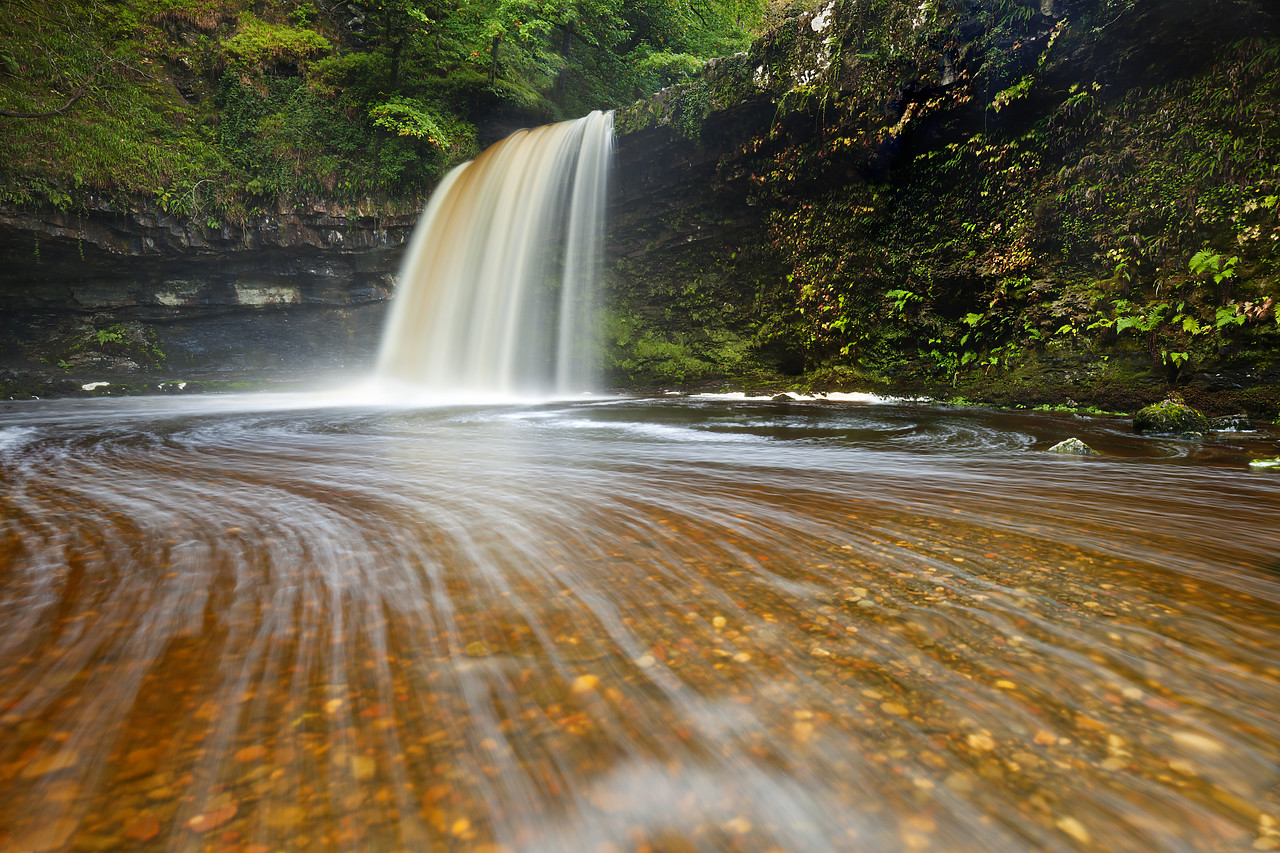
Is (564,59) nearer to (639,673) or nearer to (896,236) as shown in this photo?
(896,236)

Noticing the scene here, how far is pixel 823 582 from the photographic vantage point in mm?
1711

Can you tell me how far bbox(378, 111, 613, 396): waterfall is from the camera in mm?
12227

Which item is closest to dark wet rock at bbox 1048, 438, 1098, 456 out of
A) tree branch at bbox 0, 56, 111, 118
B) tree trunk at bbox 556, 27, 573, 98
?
tree branch at bbox 0, 56, 111, 118

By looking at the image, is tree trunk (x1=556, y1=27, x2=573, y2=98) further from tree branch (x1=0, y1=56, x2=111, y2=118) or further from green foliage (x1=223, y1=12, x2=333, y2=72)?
tree branch (x1=0, y1=56, x2=111, y2=118)

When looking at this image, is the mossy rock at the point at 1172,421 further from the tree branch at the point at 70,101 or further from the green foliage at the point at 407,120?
the tree branch at the point at 70,101

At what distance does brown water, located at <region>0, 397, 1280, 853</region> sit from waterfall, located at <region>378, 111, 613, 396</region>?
10103mm

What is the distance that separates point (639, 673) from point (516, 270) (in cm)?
1223

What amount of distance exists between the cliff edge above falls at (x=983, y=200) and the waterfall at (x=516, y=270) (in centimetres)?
150

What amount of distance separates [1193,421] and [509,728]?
22.3 ft

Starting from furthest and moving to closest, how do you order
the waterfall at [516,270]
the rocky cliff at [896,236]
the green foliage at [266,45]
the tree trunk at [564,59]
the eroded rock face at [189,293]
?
the tree trunk at [564,59]
the green foliage at [266,45]
the waterfall at [516,270]
the eroded rock face at [189,293]
the rocky cliff at [896,236]

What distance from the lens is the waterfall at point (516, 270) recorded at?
12.2m

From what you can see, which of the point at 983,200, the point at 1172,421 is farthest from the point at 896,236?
the point at 1172,421

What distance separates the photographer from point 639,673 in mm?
1209

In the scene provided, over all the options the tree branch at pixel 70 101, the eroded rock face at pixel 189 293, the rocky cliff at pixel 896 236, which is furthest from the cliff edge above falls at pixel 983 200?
the tree branch at pixel 70 101
